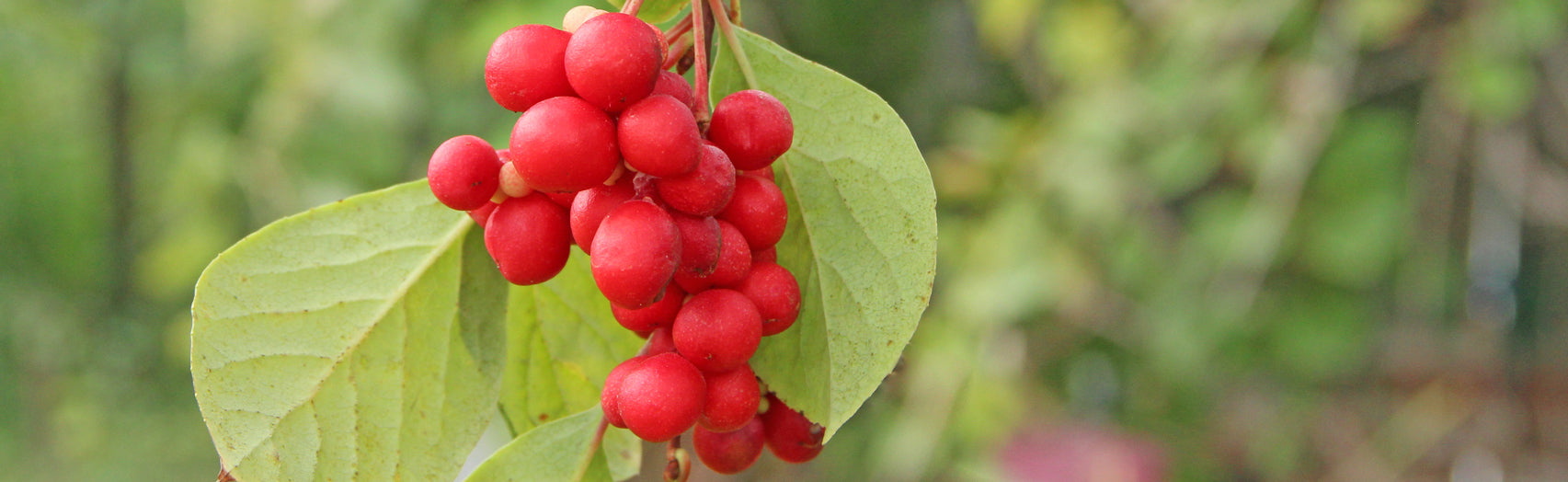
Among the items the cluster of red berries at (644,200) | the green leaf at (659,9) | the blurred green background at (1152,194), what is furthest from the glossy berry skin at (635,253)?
the blurred green background at (1152,194)

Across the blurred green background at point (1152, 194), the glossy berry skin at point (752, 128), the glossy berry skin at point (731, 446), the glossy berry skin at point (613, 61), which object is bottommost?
the blurred green background at point (1152, 194)

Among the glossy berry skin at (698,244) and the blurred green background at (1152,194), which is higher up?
the glossy berry skin at (698,244)

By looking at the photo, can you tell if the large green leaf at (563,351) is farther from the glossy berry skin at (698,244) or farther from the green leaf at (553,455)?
the glossy berry skin at (698,244)

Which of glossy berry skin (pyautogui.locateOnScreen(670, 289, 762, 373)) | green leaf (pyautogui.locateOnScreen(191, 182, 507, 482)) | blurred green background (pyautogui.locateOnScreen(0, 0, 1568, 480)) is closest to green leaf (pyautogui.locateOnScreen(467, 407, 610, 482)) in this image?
green leaf (pyautogui.locateOnScreen(191, 182, 507, 482))

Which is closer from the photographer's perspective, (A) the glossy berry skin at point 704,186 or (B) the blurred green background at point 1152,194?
(A) the glossy berry skin at point 704,186

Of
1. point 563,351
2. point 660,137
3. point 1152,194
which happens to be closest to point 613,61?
point 660,137

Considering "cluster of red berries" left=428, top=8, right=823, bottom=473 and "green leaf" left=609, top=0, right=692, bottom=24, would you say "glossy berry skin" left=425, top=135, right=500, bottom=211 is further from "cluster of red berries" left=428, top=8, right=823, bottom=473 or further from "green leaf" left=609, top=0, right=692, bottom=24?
"green leaf" left=609, top=0, right=692, bottom=24
